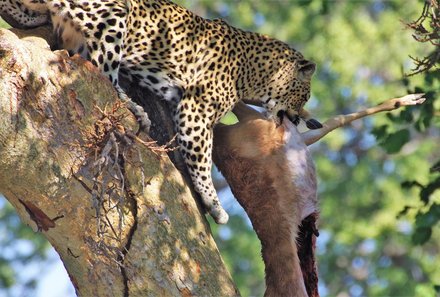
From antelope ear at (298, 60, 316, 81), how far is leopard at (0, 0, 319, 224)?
0.89ft

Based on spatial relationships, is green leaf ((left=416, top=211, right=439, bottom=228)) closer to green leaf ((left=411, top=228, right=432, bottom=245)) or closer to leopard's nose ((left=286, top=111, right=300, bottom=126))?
green leaf ((left=411, top=228, right=432, bottom=245))

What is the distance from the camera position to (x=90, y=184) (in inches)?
200

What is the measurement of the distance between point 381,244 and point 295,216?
1325cm

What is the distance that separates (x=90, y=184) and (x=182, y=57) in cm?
213

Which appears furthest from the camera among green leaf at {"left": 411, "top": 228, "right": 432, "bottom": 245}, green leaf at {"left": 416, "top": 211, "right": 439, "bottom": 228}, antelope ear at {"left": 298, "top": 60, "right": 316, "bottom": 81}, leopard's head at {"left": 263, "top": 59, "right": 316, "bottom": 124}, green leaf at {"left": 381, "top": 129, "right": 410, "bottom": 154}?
antelope ear at {"left": 298, "top": 60, "right": 316, "bottom": 81}

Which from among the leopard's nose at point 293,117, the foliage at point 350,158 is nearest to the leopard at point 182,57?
the leopard's nose at point 293,117

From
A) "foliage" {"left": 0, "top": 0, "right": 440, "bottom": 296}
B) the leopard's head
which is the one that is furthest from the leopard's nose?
"foliage" {"left": 0, "top": 0, "right": 440, "bottom": 296}

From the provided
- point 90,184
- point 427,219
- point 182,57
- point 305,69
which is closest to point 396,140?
point 427,219

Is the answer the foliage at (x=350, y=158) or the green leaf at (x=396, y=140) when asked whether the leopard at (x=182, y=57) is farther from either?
the foliage at (x=350, y=158)

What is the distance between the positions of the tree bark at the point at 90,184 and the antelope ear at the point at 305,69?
10.2 ft

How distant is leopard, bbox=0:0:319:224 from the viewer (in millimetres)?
6141

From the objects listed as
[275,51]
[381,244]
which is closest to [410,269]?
[381,244]

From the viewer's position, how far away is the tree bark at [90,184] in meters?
5.00

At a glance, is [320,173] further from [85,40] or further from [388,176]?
[85,40]
